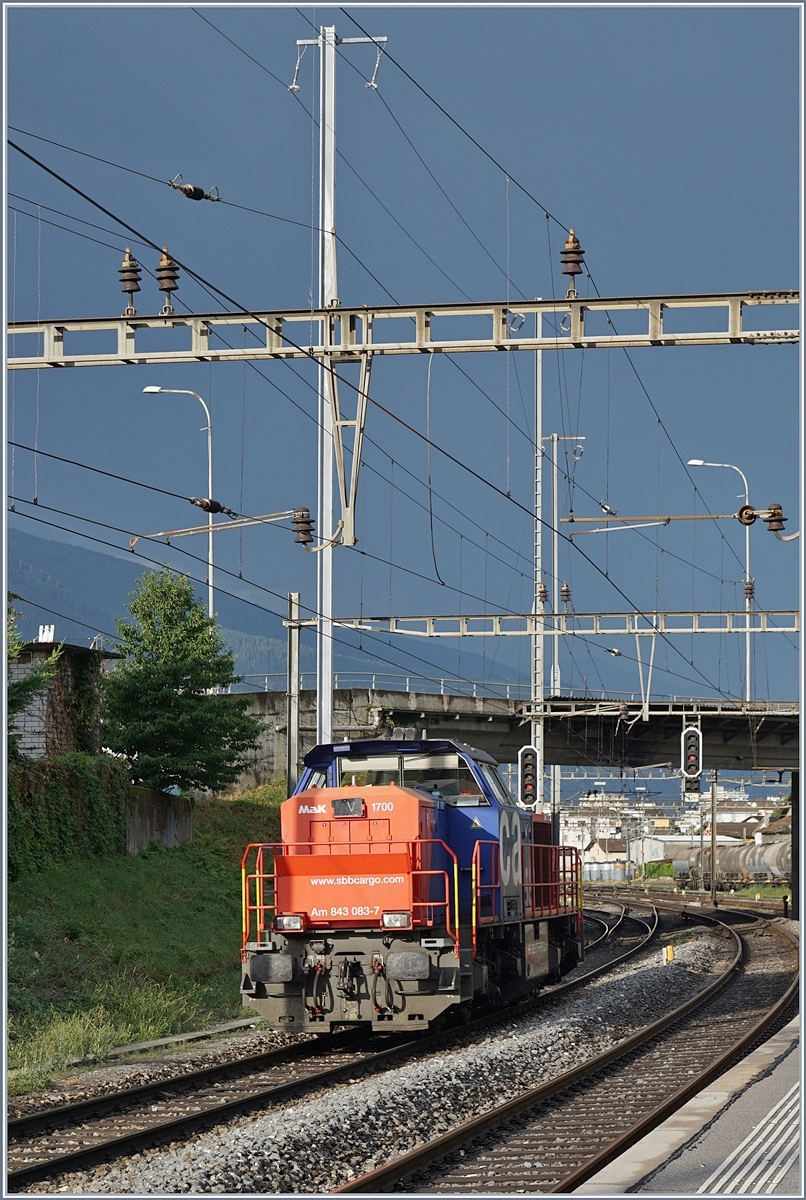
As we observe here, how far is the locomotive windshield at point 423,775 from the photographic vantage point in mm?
17953

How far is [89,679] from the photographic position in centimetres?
3484

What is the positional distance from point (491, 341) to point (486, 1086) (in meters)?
8.57

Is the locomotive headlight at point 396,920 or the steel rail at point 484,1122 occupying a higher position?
the locomotive headlight at point 396,920

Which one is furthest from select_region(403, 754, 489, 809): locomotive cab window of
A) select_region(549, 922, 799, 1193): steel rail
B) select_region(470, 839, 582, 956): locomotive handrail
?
select_region(549, 922, 799, 1193): steel rail

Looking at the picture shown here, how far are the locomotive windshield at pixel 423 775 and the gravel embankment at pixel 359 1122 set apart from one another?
10.2ft

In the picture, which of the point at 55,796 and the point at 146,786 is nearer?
the point at 55,796

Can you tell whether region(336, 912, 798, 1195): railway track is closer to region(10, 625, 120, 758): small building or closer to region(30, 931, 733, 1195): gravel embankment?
region(30, 931, 733, 1195): gravel embankment

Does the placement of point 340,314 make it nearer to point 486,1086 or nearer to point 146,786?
point 486,1086

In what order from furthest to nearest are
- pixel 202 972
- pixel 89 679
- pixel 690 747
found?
pixel 690 747
pixel 89 679
pixel 202 972

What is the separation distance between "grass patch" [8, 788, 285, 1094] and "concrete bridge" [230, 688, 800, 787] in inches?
481

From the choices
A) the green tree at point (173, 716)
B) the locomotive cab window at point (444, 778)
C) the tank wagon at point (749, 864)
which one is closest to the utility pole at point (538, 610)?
the green tree at point (173, 716)

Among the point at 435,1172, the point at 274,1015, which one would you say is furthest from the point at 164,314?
the point at 435,1172

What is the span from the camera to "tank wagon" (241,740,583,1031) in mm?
15633

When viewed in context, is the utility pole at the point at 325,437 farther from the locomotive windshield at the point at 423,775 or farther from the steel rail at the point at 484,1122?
the steel rail at the point at 484,1122
